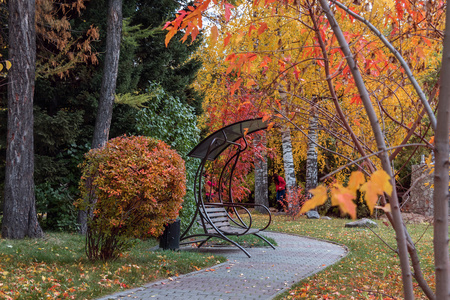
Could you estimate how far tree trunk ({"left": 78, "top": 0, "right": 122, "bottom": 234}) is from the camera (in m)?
9.42

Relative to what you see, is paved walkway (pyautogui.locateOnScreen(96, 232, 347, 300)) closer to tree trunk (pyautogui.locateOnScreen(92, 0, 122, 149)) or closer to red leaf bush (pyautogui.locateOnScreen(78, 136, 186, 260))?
red leaf bush (pyautogui.locateOnScreen(78, 136, 186, 260))

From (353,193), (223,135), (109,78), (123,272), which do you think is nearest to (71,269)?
(123,272)

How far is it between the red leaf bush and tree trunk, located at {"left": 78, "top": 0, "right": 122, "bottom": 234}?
3284mm

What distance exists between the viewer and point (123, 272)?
5.44 metres

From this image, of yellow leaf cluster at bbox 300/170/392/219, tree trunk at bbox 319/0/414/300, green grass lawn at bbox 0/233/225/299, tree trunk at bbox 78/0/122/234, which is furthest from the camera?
tree trunk at bbox 78/0/122/234

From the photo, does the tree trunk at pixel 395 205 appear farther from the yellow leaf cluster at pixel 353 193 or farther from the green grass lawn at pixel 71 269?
the green grass lawn at pixel 71 269

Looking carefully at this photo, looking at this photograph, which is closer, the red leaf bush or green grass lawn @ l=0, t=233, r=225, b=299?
green grass lawn @ l=0, t=233, r=225, b=299

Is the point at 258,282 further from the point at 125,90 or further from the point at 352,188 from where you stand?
the point at 125,90

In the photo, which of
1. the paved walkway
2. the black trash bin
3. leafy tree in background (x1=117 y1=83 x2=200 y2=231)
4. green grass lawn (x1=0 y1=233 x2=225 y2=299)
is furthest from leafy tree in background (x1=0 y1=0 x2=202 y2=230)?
the paved walkway

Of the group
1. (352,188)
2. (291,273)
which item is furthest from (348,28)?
(352,188)

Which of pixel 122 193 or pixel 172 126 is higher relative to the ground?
pixel 172 126

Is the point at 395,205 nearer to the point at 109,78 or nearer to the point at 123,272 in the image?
the point at 123,272

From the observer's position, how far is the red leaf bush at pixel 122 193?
571cm

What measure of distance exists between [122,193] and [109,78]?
4537mm
